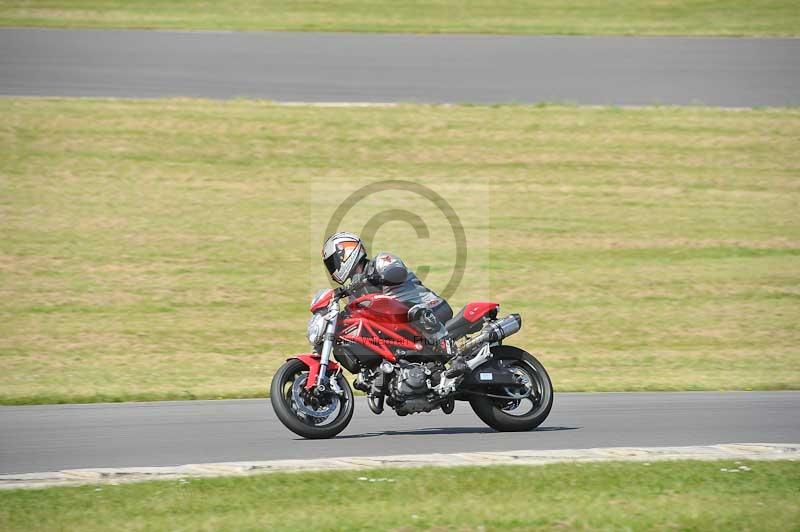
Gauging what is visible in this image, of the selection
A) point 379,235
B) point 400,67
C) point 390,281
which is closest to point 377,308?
point 390,281

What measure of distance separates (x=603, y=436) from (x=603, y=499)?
2304mm

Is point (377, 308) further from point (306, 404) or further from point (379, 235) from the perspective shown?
point (379, 235)

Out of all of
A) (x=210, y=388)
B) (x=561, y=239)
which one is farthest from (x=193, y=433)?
(x=561, y=239)

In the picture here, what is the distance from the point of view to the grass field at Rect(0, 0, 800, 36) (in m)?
31.1

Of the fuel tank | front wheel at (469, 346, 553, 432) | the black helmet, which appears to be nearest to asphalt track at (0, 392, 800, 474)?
front wheel at (469, 346, 553, 432)

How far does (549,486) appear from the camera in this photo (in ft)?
27.8

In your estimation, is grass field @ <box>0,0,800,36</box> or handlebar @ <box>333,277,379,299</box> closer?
handlebar @ <box>333,277,379,299</box>

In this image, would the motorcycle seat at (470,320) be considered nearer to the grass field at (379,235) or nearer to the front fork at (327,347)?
the front fork at (327,347)

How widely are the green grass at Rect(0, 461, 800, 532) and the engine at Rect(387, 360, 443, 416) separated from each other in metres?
1.36

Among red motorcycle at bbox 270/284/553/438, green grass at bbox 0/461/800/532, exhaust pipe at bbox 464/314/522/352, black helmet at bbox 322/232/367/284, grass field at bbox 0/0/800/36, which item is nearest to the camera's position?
green grass at bbox 0/461/800/532

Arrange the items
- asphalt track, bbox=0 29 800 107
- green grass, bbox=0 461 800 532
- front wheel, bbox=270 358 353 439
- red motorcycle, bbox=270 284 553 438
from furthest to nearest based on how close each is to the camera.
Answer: asphalt track, bbox=0 29 800 107 < red motorcycle, bbox=270 284 553 438 < front wheel, bbox=270 358 353 439 < green grass, bbox=0 461 800 532

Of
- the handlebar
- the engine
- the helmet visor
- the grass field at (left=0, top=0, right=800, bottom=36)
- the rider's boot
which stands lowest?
the engine

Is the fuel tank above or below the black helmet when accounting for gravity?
below

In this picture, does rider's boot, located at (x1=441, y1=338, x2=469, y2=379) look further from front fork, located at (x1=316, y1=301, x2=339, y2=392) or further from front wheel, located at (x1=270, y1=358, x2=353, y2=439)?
front fork, located at (x1=316, y1=301, x2=339, y2=392)
